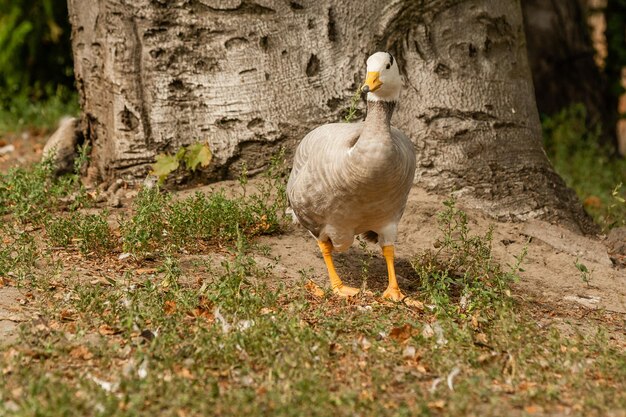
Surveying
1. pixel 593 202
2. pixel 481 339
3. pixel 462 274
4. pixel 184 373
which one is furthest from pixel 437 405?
pixel 593 202

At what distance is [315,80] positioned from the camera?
22.8ft

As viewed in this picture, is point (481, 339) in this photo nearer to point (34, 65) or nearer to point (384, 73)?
point (384, 73)

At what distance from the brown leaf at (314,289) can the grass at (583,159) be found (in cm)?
394

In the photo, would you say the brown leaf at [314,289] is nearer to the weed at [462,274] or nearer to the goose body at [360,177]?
the goose body at [360,177]

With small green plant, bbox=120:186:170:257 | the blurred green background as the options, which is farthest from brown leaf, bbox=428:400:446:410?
the blurred green background

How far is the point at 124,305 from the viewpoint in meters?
4.87

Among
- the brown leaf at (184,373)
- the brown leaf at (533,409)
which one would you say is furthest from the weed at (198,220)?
the brown leaf at (533,409)

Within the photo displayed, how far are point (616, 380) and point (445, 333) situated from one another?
84 centimetres

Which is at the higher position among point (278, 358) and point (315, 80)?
point (315, 80)

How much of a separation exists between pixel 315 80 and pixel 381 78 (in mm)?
1914

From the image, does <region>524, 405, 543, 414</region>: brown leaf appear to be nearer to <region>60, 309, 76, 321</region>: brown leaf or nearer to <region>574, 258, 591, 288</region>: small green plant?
<region>574, 258, 591, 288</region>: small green plant

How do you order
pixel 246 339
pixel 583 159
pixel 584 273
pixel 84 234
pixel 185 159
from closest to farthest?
pixel 246 339 → pixel 84 234 → pixel 584 273 → pixel 185 159 → pixel 583 159

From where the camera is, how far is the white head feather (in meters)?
5.09

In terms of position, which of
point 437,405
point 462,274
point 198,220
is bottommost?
point 462,274
